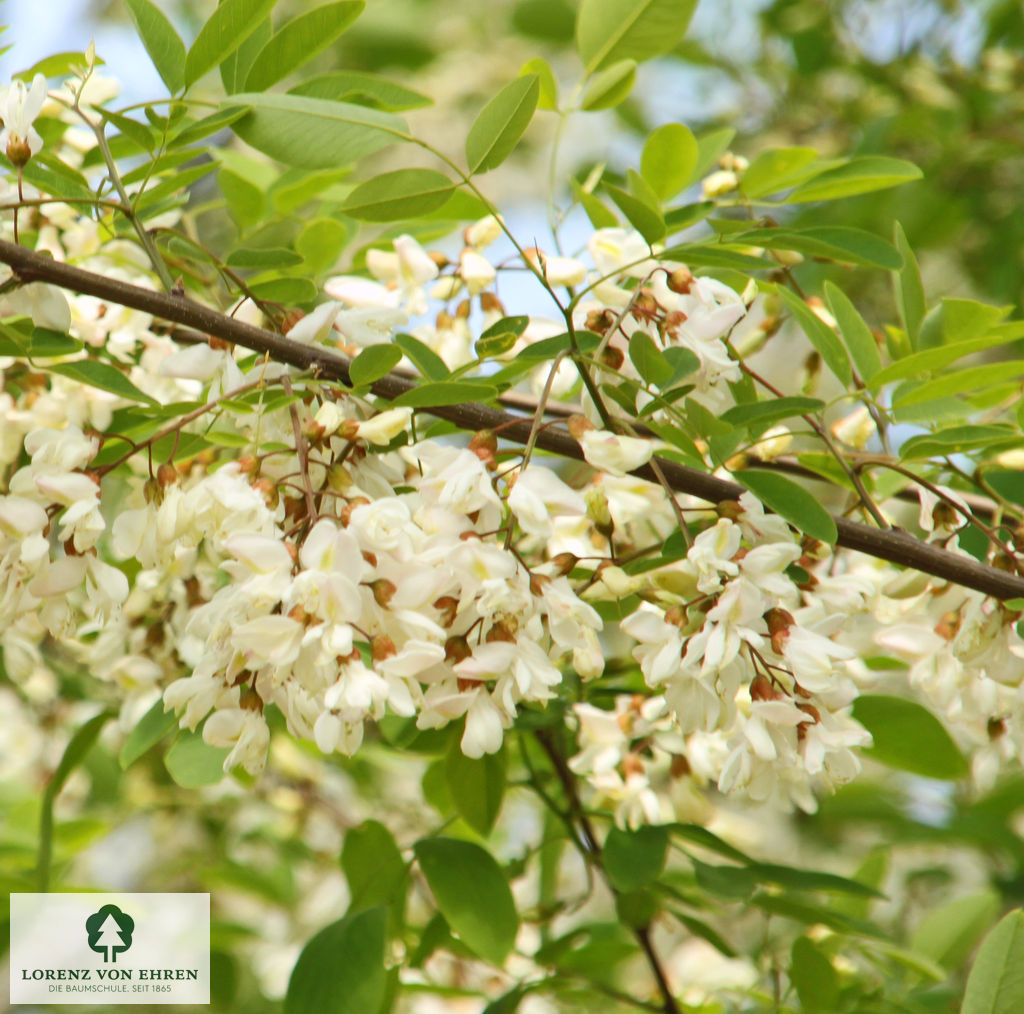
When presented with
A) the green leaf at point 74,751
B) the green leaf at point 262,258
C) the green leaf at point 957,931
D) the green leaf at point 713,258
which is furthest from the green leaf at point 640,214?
the green leaf at point 957,931

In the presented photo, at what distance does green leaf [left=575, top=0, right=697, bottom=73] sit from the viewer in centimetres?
88

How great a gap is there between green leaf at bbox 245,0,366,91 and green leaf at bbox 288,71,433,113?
2 centimetres

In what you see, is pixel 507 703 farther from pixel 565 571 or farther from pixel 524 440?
pixel 524 440

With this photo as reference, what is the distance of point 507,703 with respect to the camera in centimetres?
64

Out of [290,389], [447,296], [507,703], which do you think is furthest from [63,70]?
[507,703]

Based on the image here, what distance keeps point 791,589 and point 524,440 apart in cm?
21

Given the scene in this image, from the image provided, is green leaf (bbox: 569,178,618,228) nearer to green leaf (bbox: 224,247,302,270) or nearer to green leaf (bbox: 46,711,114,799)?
green leaf (bbox: 224,247,302,270)

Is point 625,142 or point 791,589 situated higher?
point 625,142

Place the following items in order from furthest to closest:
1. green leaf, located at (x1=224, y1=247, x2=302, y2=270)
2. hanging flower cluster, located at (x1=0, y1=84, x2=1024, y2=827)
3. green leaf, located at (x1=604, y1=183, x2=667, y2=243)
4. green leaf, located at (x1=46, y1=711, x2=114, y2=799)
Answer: green leaf, located at (x1=46, y1=711, x2=114, y2=799)
green leaf, located at (x1=224, y1=247, x2=302, y2=270)
green leaf, located at (x1=604, y1=183, x2=667, y2=243)
hanging flower cluster, located at (x1=0, y1=84, x2=1024, y2=827)

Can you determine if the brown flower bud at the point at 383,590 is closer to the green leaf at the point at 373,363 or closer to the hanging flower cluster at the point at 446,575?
the hanging flower cluster at the point at 446,575

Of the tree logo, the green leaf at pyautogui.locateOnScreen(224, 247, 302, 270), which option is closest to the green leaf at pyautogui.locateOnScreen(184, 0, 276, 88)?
the green leaf at pyautogui.locateOnScreen(224, 247, 302, 270)

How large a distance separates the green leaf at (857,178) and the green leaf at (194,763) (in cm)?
64

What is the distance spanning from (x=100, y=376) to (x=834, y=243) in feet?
1.67

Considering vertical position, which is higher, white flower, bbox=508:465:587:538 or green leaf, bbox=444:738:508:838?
white flower, bbox=508:465:587:538
